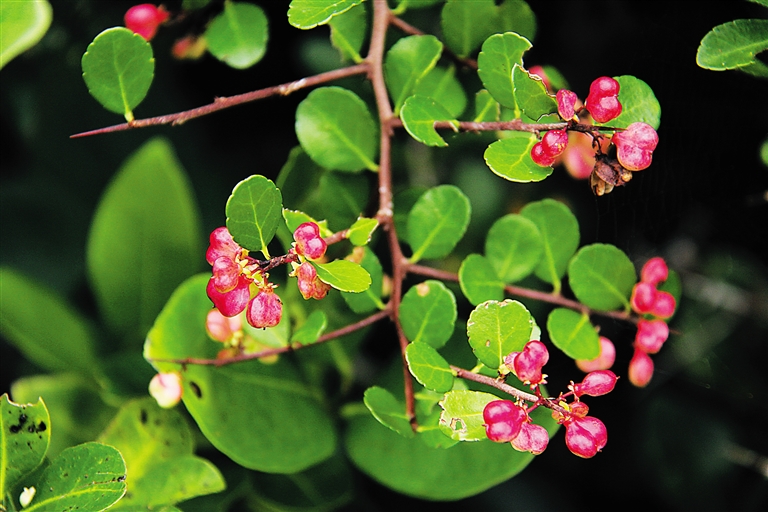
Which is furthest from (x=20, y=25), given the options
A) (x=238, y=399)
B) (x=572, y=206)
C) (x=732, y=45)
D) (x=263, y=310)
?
(x=572, y=206)

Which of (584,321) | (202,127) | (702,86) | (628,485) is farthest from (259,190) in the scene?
(628,485)

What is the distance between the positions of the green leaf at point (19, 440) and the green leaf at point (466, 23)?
59cm

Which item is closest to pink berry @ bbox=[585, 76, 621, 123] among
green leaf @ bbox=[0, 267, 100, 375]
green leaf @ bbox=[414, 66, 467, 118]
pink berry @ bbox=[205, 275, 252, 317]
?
green leaf @ bbox=[414, 66, 467, 118]

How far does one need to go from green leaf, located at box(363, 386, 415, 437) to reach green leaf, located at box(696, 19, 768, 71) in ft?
1.45

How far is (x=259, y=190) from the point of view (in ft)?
1.82

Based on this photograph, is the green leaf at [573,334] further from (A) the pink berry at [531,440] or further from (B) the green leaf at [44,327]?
(B) the green leaf at [44,327]

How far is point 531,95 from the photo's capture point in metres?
0.59

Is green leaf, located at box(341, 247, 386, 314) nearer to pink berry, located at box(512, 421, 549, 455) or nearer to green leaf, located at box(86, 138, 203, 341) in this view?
pink berry, located at box(512, 421, 549, 455)

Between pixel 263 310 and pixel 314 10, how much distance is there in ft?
0.93

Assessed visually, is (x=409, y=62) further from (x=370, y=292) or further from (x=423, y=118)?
(x=370, y=292)

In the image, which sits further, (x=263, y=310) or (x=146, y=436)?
(x=146, y=436)

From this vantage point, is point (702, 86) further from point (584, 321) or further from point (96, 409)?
point (96, 409)

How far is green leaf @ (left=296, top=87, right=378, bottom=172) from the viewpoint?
78cm

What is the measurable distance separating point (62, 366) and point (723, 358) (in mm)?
1225
